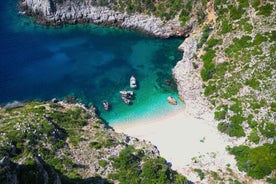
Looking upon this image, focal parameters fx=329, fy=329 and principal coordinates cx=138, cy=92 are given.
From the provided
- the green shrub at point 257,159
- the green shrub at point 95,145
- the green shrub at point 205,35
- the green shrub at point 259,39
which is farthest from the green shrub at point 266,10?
the green shrub at point 95,145

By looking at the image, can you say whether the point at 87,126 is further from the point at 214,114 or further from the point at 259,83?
the point at 259,83

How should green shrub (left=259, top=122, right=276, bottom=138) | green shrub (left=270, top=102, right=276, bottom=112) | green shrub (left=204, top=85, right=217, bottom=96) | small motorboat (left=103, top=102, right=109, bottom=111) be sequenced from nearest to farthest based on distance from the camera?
green shrub (left=259, top=122, right=276, bottom=138) → green shrub (left=270, top=102, right=276, bottom=112) → green shrub (left=204, top=85, right=217, bottom=96) → small motorboat (left=103, top=102, right=109, bottom=111)

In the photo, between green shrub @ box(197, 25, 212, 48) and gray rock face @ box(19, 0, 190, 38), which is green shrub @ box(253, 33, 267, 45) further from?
gray rock face @ box(19, 0, 190, 38)

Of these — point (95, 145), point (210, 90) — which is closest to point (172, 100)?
point (210, 90)

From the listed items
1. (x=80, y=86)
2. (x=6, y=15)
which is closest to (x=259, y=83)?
(x=80, y=86)

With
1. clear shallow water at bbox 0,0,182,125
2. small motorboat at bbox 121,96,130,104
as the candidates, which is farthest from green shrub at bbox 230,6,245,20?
small motorboat at bbox 121,96,130,104

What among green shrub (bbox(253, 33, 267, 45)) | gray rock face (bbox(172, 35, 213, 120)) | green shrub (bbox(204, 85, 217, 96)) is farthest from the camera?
green shrub (bbox(253, 33, 267, 45))

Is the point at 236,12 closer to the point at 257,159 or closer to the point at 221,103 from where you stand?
the point at 221,103
